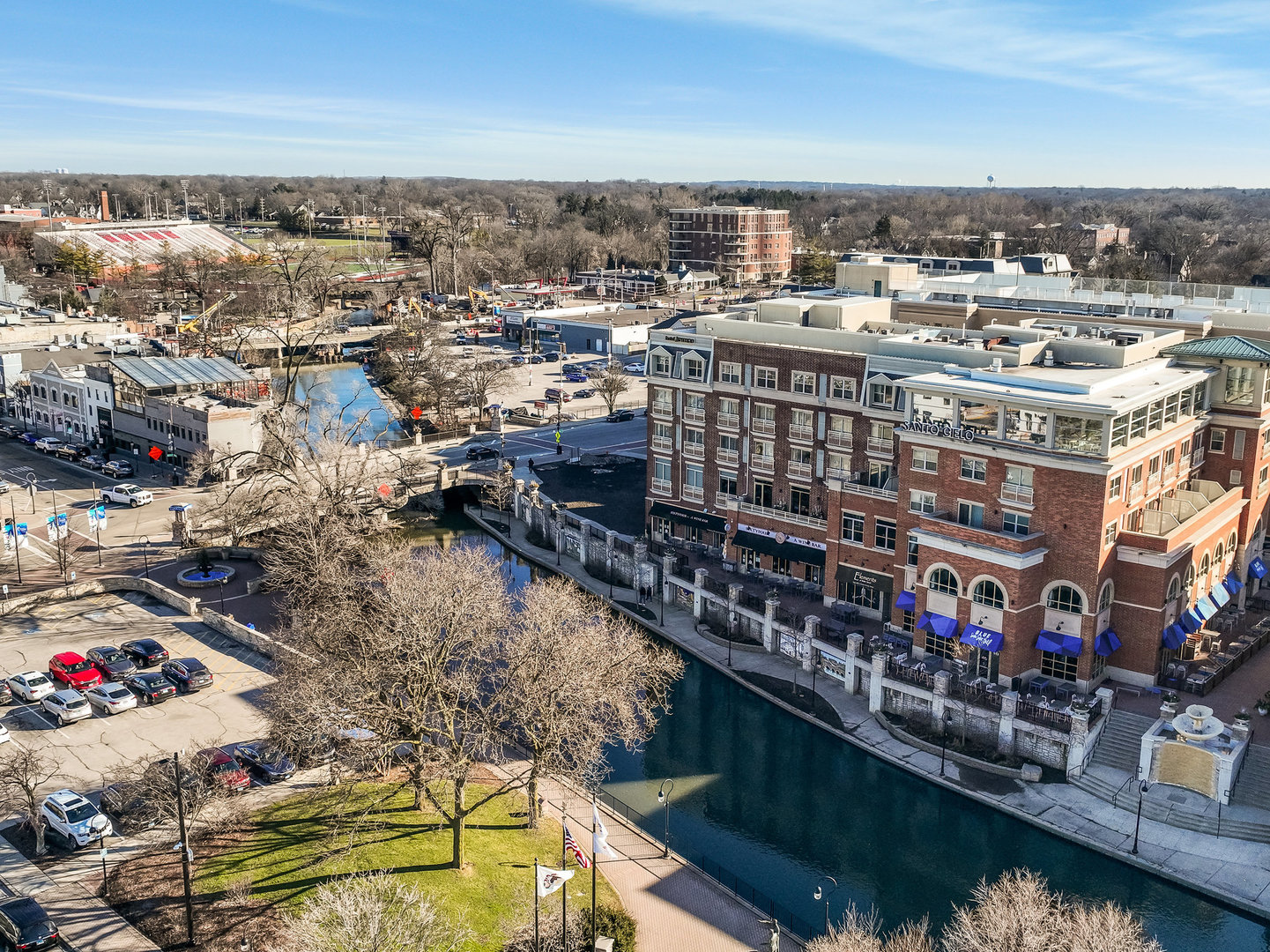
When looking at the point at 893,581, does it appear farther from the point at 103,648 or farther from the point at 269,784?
the point at 103,648

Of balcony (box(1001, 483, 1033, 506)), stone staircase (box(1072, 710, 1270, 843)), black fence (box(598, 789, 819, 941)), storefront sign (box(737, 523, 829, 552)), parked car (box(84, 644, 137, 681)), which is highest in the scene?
balcony (box(1001, 483, 1033, 506))

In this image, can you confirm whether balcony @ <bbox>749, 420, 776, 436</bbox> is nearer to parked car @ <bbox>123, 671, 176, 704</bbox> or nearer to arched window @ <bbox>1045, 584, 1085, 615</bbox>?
arched window @ <bbox>1045, 584, 1085, 615</bbox>

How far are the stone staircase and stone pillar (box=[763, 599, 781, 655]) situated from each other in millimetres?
17479

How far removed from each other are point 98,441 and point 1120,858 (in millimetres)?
94462

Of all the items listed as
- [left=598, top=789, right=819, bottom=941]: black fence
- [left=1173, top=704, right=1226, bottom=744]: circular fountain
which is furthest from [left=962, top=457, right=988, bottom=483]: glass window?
[left=598, top=789, right=819, bottom=941]: black fence

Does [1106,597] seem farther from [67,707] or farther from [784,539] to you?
[67,707]

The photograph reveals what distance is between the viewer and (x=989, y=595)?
5103cm

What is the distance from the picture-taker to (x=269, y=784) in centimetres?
4453

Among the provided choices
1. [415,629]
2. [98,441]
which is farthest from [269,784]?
[98,441]

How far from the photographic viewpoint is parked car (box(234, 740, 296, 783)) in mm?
44500

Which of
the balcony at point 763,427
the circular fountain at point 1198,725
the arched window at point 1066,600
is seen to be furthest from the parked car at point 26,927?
the balcony at point 763,427

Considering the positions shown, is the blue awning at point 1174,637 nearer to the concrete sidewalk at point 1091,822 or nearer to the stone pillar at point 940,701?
the concrete sidewalk at point 1091,822

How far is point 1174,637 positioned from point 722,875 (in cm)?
2535

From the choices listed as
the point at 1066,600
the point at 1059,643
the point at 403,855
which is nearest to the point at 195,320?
the point at 403,855
